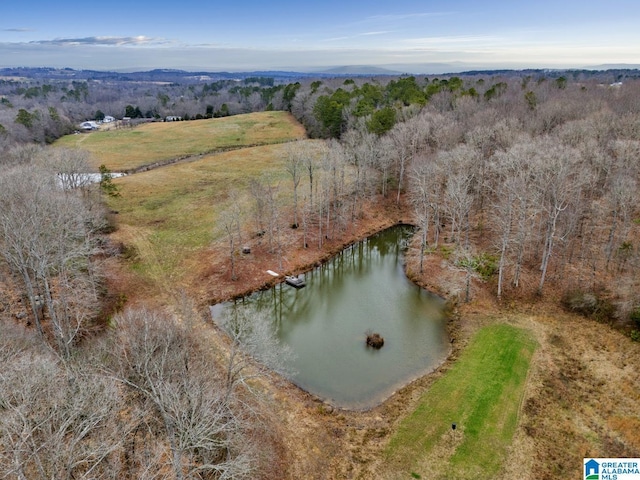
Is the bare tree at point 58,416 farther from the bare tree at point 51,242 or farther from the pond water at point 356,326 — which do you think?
the pond water at point 356,326

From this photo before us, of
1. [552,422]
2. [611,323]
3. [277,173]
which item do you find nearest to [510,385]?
[552,422]

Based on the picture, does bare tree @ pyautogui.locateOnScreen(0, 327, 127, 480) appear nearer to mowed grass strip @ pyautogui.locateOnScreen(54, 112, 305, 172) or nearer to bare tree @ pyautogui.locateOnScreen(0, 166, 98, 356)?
bare tree @ pyautogui.locateOnScreen(0, 166, 98, 356)

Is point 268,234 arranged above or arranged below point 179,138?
below

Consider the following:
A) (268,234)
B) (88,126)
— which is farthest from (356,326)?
(88,126)

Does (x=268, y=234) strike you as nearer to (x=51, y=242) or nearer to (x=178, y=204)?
(x=178, y=204)

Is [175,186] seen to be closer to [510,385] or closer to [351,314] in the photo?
[351,314]

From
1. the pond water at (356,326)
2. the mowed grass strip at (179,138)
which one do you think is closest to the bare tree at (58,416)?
the pond water at (356,326)
